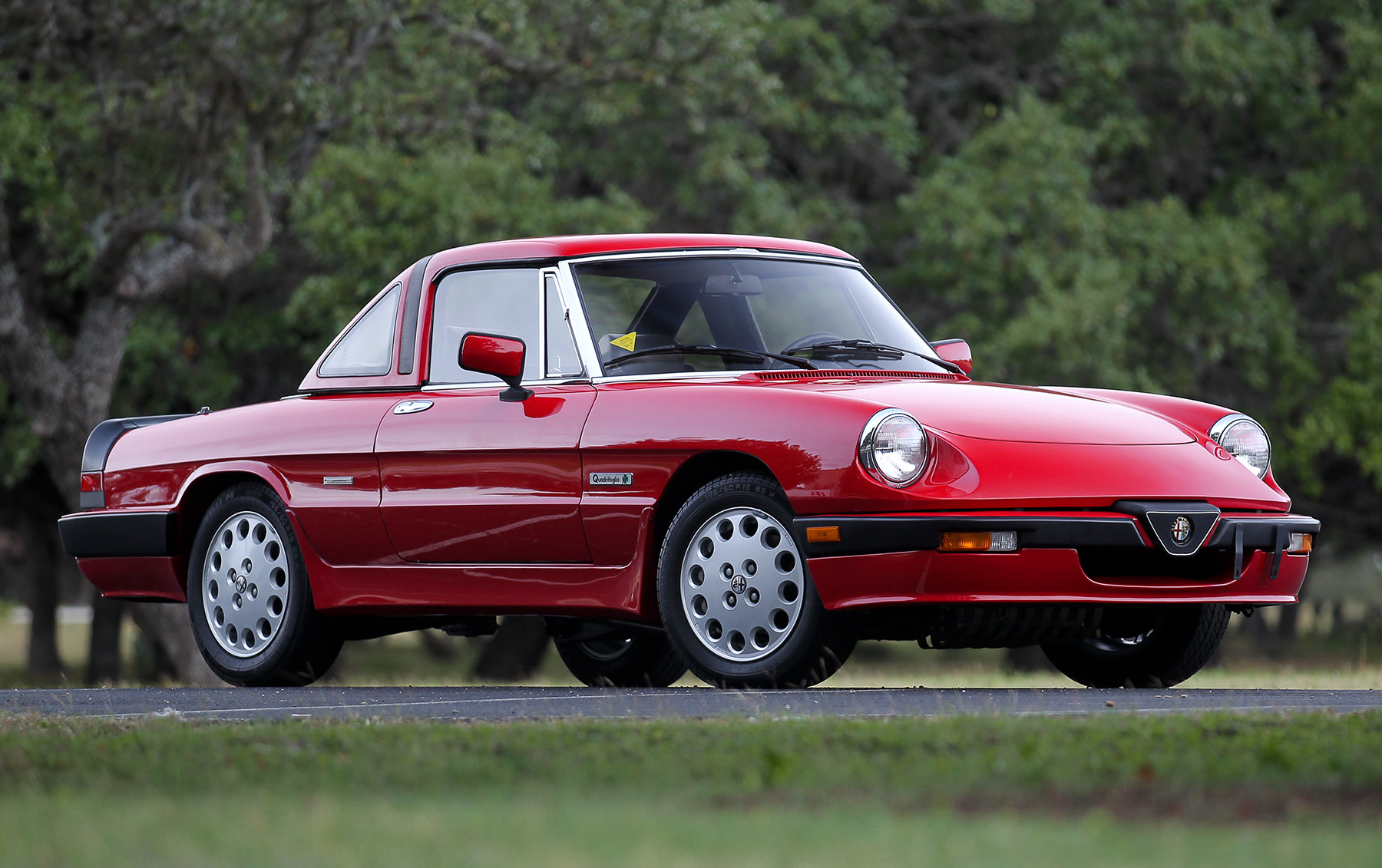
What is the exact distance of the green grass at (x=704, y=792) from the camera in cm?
412

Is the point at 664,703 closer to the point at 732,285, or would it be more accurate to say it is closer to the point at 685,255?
the point at 732,285

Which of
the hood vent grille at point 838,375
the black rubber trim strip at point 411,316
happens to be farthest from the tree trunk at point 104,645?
the hood vent grille at point 838,375

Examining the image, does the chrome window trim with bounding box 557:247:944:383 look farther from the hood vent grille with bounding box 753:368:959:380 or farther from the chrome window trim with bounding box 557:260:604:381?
the hood vent grille with bounding box 753:368:959:380

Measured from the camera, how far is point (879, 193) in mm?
23422

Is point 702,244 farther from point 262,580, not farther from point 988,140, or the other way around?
point 988,140

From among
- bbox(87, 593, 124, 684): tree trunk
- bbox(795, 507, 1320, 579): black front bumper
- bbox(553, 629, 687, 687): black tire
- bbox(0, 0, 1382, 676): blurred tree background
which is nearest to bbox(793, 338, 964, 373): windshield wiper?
bbox(795, 507, 1320, 579): black front bumper

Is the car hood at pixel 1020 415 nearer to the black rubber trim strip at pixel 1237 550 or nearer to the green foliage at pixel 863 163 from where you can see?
the black rubber trim strip at pixel 1237 550

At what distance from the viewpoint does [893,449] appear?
7.33 m

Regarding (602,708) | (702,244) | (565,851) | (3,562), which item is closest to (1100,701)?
(602,708)

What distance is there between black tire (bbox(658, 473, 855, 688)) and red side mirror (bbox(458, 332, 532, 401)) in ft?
2.97

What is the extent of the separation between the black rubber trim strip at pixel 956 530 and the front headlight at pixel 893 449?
15 centimetres

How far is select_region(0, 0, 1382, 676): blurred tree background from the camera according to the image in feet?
59.3

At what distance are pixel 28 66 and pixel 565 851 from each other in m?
15.5

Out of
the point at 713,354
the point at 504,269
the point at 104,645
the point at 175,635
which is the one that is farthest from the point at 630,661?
the point at 104,645
